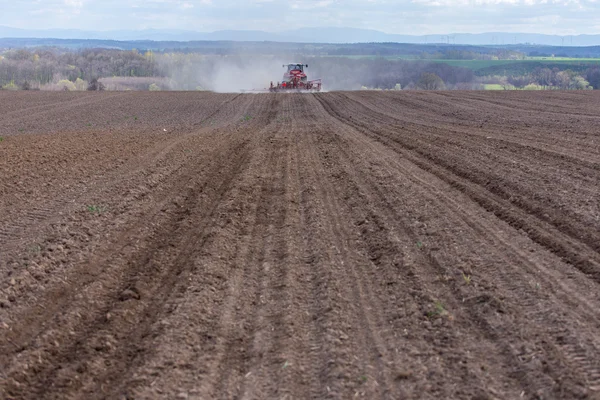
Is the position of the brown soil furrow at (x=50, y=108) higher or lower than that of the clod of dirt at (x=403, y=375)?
higher

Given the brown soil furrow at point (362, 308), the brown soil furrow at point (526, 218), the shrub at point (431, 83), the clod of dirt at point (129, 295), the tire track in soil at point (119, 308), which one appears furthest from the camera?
the shrub at point (431, 83)

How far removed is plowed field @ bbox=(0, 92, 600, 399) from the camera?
17.9 ft

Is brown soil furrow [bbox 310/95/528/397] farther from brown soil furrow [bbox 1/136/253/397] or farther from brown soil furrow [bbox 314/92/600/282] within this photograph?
brown soil furrow [bbox 1/136/253/397]

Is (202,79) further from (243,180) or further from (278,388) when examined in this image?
(278,388)

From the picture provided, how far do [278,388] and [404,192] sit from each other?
7.90 meters

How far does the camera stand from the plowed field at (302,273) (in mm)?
5461

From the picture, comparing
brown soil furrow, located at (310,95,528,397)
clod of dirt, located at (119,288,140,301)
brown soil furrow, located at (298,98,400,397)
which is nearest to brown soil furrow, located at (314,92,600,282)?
brown soil furrow, located at (310,95,528,397)

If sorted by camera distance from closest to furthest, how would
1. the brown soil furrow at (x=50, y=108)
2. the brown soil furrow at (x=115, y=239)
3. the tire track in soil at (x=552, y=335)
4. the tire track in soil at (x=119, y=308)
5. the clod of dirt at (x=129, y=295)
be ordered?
1. the tire track in soil at (x=552, y=335)
2. the tire track in soil at (x=119, y=308)
3. the brown soil furrow at (x=115, y=239)
4. the clod of dirt at (x=129, y=295)
5. the brown soil furrow at (x=50, y=108)

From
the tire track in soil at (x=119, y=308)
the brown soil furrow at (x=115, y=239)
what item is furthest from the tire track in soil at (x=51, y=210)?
the tire track in soil at (x=119, y=308)

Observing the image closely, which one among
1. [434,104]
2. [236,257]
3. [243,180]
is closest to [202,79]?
[434,104]

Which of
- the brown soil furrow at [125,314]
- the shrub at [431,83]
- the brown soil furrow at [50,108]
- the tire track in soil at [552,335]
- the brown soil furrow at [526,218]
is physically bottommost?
the brown soil furrow at [125,314]

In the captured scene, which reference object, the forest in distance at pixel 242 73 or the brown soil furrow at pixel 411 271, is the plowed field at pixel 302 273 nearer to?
the brown soil furrow at pixel 411 271

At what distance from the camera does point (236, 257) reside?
28.9 feet

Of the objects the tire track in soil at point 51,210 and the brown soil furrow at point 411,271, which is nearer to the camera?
the brown soil furrow at point 411,271
